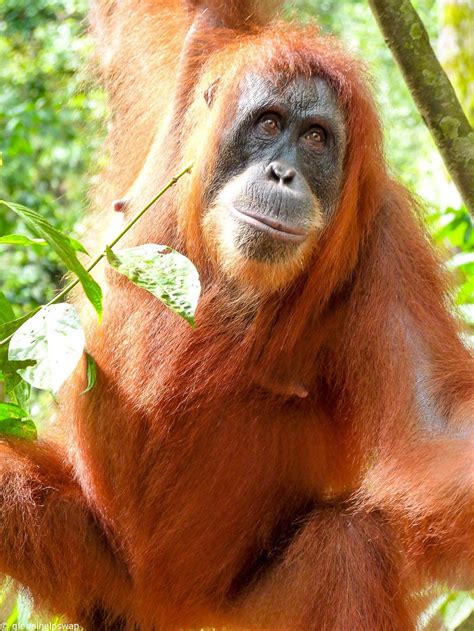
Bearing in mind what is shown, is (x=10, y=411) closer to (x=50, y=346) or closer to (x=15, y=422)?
(x=15, y=422)

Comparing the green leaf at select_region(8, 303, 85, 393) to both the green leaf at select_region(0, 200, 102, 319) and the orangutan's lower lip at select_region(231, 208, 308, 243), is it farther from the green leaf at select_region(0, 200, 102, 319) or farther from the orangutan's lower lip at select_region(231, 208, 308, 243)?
the orangutan's lower lip at select_region(231, 208, 308, 243)

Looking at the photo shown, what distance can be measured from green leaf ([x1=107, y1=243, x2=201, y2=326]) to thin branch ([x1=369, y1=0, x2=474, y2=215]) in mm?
1543

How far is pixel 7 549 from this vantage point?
3.72 m

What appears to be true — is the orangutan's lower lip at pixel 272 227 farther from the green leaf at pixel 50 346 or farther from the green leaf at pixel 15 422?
the green leaf at pixel 15 422

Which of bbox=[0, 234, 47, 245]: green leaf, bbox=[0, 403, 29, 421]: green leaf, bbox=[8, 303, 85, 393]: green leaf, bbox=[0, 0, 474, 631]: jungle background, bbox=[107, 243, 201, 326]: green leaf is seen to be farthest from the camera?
bbox=[0, 0, 474, 631]: jungle background

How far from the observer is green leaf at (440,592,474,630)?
13.2 ft

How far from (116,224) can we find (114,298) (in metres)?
0.37

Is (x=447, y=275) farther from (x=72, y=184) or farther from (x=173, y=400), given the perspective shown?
(x=72, y=184)

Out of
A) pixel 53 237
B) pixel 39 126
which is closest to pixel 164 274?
pixel 53 237

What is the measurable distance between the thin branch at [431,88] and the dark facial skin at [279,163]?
539mm

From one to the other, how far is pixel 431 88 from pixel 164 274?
1.73 metres

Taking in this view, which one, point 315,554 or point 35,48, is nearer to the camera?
point 315,554

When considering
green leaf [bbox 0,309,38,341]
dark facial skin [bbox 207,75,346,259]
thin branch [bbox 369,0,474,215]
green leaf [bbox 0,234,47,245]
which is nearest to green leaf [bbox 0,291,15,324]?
green leaf [bbox 0,309,38,341]

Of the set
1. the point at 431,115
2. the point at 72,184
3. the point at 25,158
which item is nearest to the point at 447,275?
the point at 431,115
